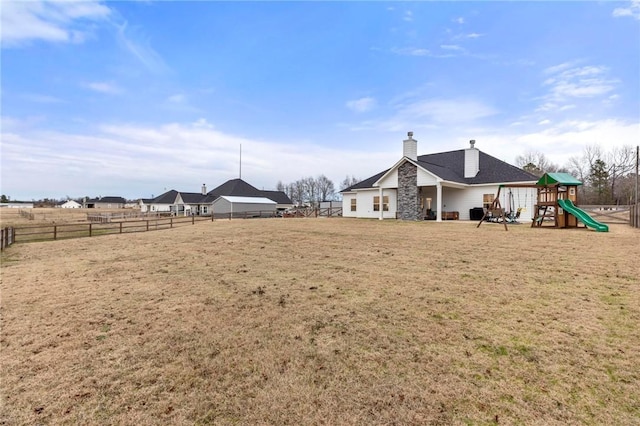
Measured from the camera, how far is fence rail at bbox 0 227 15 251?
1220 centimetres

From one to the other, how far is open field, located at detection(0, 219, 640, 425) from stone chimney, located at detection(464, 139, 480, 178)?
17170 mm

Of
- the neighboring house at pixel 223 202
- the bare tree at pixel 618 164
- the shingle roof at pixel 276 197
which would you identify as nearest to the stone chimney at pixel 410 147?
the neighboring house at pixel 223 202

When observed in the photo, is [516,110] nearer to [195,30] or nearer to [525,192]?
[525,192]

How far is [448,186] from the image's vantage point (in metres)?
22.0

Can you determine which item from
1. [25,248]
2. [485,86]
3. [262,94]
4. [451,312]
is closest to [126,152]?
[262,94]

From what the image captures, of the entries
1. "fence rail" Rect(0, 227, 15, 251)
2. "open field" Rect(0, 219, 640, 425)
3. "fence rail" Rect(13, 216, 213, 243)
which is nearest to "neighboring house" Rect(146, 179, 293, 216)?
"fence rail" Rect(13, 216, 213, 243)

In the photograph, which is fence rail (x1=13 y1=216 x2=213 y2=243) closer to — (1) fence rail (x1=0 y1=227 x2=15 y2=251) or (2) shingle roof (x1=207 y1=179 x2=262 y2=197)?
(1) fence rail (x1=0 y1=227 x2=15 y2=251)

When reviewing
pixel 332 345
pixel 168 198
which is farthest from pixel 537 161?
pixel 168 198

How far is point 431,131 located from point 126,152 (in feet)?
111

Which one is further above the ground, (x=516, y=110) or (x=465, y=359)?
(x=516, y=110)

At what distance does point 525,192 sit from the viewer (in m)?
20.5

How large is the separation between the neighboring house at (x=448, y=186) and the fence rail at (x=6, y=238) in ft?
70.4

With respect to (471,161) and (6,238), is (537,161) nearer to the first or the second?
(471,161)

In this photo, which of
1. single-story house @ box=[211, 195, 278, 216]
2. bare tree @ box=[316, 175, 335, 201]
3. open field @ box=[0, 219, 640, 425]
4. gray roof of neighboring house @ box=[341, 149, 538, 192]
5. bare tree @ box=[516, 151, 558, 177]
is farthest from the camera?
bare tree @ box=[316, 175, 335, 201]
